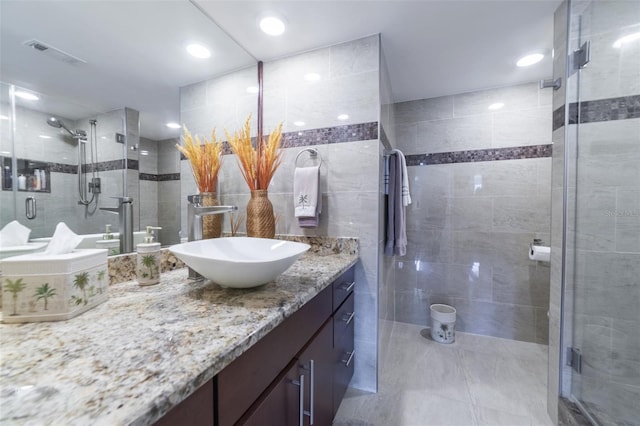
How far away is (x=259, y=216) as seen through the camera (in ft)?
4.77

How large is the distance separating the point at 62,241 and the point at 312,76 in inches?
57.8

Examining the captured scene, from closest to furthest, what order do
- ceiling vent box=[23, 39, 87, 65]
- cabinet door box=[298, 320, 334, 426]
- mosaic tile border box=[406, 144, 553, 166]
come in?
ceiling vent box=[23, 39, 87, 65], cabinet door box=[298, 320, 334, 426], mosaic tile border box=[406, 144, 553, 166]

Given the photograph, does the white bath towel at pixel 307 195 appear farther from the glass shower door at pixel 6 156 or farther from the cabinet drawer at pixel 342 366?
the glass shower door at pixel 6 156

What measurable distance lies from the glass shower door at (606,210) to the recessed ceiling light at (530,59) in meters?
0.52

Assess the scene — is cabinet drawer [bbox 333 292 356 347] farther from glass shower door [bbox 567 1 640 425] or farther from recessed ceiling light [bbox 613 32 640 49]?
recessed ceiling light [bbox 613 32 640 49]

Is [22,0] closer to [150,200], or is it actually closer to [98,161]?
[98,161]

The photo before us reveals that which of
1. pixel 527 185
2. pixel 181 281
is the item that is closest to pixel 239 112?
pixel 181 281

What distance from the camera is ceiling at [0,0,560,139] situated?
0.75 metres

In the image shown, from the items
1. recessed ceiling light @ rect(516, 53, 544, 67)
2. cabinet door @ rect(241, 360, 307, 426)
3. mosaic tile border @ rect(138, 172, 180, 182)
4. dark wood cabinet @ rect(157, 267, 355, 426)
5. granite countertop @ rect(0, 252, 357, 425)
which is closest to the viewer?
granite countertop @ rect(0, 252, 357, 425)

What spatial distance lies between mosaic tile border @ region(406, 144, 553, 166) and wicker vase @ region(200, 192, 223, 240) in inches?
70.6

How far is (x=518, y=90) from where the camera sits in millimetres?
2033

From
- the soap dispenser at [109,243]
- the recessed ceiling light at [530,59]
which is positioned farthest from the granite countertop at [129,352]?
the recessed ceiling light at [530,59]

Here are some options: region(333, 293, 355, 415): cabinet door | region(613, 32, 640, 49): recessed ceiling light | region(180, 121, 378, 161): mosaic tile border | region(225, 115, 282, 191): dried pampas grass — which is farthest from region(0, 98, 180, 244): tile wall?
region(613, 32, 640, 49): recessed ceiling light

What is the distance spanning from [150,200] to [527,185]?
101 inches
